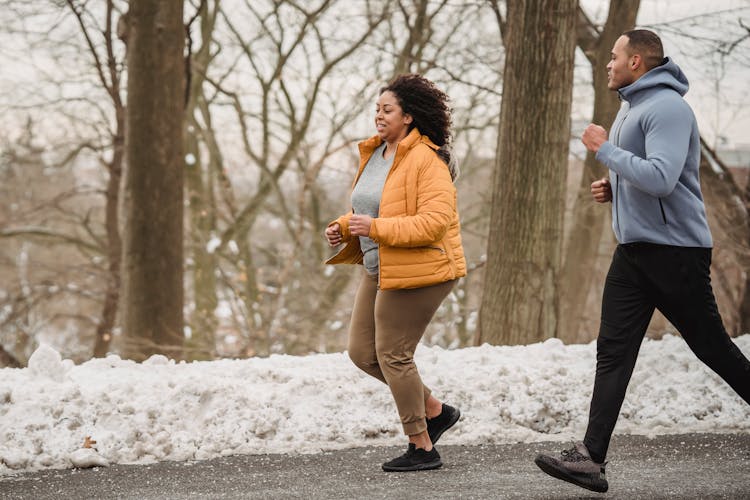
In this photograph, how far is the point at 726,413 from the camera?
612 centimetres

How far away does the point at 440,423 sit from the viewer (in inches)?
199

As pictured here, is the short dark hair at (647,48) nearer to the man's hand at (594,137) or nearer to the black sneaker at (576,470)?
the man's hand at (594,137)

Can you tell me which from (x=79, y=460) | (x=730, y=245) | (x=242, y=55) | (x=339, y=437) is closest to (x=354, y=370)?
(x=339, y=437)

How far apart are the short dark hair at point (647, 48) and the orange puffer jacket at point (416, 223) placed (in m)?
1.11

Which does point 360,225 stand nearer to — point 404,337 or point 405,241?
point 405,241

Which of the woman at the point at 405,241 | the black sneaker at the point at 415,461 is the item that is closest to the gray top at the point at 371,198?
the woman at the point at 405,241

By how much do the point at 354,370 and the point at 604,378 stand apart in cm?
250

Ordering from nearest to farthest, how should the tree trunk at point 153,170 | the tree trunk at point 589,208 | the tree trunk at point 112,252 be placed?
the tree trunk at point 153,170 → the tree trunk at point 589,208 → the tree trunk at point 112,252

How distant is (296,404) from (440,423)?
50.8 inches

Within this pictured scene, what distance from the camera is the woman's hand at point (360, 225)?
446cm

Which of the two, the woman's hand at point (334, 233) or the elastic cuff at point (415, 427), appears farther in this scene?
the elastic cuff at point (415, 427)

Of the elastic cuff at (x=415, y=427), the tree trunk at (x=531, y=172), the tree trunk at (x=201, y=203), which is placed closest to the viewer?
the elastic cuff at (x=415, y=427)

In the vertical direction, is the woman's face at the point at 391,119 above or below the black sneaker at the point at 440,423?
above

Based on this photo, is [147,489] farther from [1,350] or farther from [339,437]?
[1,350]
